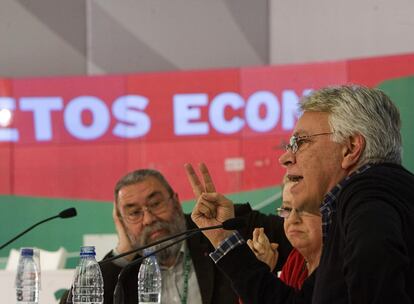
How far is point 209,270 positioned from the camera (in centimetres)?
321

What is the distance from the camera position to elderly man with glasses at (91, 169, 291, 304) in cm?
314

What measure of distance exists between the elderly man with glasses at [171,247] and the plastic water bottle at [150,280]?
0.04 metres

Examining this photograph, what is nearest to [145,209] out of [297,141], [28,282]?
[28,282]

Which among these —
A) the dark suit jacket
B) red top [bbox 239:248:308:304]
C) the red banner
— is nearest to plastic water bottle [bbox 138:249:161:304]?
the dark suit jacket

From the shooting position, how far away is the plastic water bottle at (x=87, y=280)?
261 centimetres

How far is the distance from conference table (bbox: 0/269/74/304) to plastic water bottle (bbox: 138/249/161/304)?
0.50m

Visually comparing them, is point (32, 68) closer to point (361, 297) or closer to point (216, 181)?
point (216, 181)

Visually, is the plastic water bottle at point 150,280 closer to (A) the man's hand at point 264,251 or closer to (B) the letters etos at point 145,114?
(A) the man's hand at point 264,251

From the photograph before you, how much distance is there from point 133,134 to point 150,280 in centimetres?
302

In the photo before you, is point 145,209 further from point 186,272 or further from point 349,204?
point 349,204

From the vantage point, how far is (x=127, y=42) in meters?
6.44

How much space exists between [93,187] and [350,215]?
483 cm

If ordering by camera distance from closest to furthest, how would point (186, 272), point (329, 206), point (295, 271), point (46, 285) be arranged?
point (329, 206) < point (295, 271) < point (186, 272) < point (46, 285)

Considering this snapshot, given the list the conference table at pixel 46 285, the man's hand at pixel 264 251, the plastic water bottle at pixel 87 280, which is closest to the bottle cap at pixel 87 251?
the plastic water bottle at pixel 87 280
